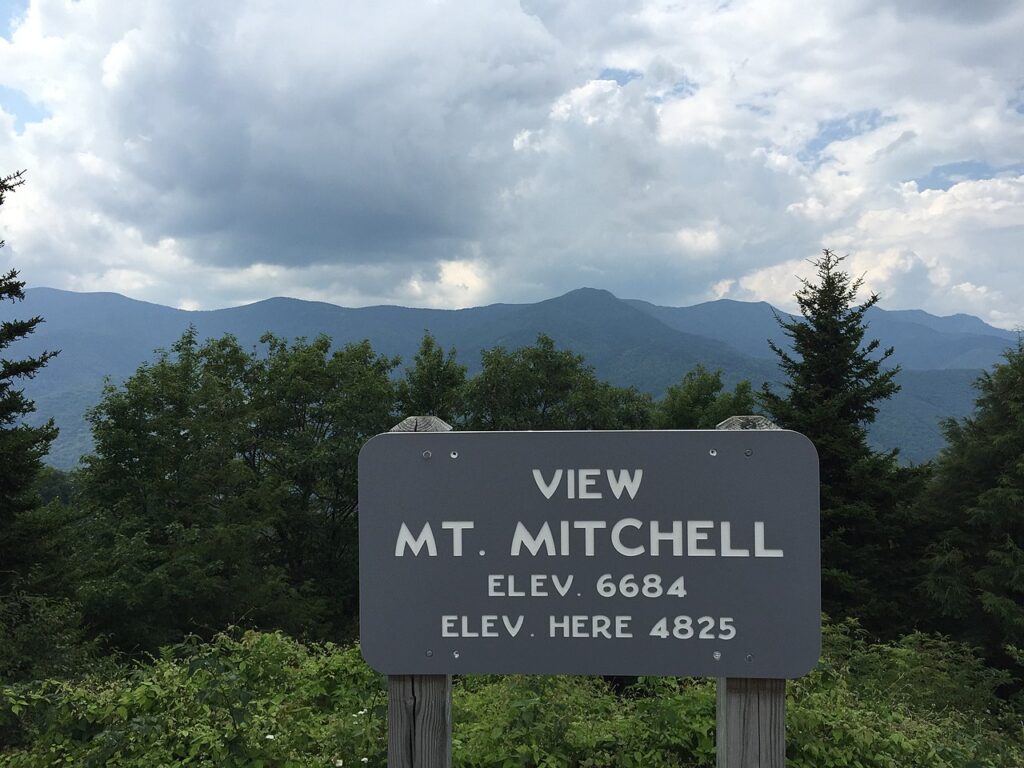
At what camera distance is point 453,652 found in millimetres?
2096

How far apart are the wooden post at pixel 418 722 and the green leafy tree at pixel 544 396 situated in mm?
23685

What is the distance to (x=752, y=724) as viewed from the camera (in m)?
2.06

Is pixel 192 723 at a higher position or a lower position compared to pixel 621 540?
lower

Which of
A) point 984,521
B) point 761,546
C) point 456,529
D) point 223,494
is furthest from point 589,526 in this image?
point 223,494

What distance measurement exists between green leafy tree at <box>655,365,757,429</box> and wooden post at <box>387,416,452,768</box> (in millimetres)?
29309

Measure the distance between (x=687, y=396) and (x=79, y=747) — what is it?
3288cm

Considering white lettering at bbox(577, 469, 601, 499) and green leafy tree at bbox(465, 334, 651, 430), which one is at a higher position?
green leafy tree at bbox(465, 334, 651, 430)

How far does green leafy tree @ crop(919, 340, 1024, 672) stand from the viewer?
18047 millimetres

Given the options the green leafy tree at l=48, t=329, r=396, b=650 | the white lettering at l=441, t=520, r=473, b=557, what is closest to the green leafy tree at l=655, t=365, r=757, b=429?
the green leafy tree at l=48, t=329, r=396, b=650

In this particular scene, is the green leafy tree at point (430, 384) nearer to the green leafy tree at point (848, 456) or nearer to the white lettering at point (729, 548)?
the green leafy tree at point (848, 456)

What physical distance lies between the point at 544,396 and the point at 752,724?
26484 mm

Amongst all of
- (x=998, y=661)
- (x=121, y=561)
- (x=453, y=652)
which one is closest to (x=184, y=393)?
(x=121, y=561)

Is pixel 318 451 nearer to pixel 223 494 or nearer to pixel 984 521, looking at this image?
pixel 223 494

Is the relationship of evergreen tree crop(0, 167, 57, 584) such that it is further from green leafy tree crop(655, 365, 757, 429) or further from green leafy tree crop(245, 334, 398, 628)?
green leafy tree crop(655, 365, 757, 429)
